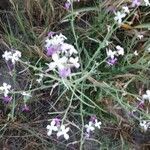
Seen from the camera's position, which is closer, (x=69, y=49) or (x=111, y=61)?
(x=69, y=49)

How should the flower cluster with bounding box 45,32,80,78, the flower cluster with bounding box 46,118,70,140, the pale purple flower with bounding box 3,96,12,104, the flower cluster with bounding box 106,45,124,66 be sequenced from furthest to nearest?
the pale purple flower with bounding box 3,96,12,104, the flower cluster with bounding box 106,45,124,66, the flower cluster with bounding box 46,118,70,140, the flower cluster with bounding box 45,32,80,78

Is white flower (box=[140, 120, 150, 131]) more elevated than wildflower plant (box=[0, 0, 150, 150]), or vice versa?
wildflower plant (box=[0, 0, 150, 150])

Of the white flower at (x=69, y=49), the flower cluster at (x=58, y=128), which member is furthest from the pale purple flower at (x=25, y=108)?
the white flower at (x=69, y=49)

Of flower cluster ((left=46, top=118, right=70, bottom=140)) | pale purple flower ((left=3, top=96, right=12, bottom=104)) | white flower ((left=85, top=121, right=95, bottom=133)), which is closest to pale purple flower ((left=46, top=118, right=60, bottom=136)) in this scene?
flower cluster ((left=46, top=118, right=70, bottom=140))

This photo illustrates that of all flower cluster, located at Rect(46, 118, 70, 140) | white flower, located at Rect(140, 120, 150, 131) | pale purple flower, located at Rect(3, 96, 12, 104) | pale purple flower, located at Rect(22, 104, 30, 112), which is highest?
pale purple flower, located at Rect(3, 96, 12, 104)

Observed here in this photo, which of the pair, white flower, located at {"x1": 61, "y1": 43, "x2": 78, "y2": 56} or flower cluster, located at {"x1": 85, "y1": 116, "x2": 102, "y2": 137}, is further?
flower cluster, located at {"x1": 85, "y1": 116, "x2": 102, "y2": 137}

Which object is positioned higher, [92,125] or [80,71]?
[80,71]

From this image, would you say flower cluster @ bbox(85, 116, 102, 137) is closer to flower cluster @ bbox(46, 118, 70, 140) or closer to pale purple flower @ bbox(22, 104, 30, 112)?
flower cluster @ bbox(46, 118, 70, 140)

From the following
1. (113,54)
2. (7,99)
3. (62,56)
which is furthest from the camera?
(7,99)

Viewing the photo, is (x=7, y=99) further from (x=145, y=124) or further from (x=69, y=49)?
(x=145, y=124)

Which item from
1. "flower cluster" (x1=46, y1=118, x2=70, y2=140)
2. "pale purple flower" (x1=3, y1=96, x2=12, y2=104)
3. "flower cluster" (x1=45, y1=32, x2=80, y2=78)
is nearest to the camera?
"flower cluster" (x1=45, y1=32, x2=80, y2=78)

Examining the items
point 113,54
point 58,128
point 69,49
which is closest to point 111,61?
point 113,54
